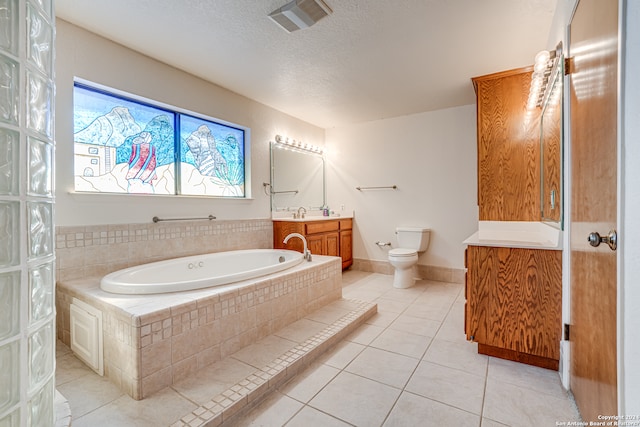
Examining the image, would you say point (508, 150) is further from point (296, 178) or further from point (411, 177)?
point (296, 178)

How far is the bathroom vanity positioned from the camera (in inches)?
70.9

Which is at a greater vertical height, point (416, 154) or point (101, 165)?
point (416, 154)

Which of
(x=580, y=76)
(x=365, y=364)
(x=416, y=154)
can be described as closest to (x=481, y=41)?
(x=580, y=76)

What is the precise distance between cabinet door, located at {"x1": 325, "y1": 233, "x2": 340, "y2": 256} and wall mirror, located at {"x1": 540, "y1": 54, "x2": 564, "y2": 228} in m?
2.42

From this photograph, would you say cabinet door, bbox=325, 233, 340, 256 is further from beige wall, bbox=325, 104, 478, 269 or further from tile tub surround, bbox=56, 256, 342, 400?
tile tub surround, bbox=56, 256, 342, 400

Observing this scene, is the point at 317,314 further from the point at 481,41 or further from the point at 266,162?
the point at 481,41

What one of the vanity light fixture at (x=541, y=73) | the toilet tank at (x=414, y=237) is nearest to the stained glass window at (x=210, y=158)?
the toilet tank at (x=414, y=237)

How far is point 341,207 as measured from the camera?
15.6 ft

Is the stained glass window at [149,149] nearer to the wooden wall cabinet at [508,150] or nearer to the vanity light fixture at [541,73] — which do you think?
the wooden wall cabinet at [508,150]

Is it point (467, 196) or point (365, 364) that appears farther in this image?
point (467, 196)

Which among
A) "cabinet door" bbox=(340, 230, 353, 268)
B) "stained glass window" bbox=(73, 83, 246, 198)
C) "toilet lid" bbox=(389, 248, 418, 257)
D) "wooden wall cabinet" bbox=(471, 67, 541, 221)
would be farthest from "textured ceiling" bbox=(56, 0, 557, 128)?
"cabinet door" bbox=(340, 230, 353, 268)

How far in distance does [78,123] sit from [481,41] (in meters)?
3.17

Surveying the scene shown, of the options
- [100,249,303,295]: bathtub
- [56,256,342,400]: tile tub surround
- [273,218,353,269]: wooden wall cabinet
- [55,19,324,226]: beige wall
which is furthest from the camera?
[273,218,353,269]: wooden wall cabinet

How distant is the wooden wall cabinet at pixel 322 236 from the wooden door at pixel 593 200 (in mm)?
2641
